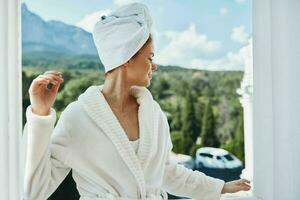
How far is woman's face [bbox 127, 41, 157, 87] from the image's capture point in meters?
1.28

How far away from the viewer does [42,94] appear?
3.81 feet

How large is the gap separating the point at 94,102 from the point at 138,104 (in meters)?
0.15

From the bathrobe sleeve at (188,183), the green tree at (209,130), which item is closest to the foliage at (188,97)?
the green tree at (209,130)

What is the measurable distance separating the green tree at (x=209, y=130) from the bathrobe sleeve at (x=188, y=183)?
15 centimetres

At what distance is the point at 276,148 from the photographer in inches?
58.2

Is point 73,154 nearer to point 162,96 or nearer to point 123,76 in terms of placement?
point 123,76

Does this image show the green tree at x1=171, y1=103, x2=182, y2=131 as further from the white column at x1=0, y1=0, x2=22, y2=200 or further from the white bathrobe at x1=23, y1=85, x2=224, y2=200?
the white column at x1=0, y1=0, x2=22, y2=200

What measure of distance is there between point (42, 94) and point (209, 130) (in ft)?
1.92

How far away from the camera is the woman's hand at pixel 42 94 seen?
1149 mm

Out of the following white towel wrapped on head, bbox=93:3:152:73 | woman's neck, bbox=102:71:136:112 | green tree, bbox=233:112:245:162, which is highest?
white towel wrapped on head, bbox=93:3:152:73

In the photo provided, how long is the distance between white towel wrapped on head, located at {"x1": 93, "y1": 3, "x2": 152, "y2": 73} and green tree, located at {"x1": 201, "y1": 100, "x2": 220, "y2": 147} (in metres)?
0.37

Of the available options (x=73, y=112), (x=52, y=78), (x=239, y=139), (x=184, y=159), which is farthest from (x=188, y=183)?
(x=52, y=78)

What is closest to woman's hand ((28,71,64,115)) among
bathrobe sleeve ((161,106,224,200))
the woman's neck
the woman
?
the woman

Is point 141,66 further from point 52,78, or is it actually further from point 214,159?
point 214,159
